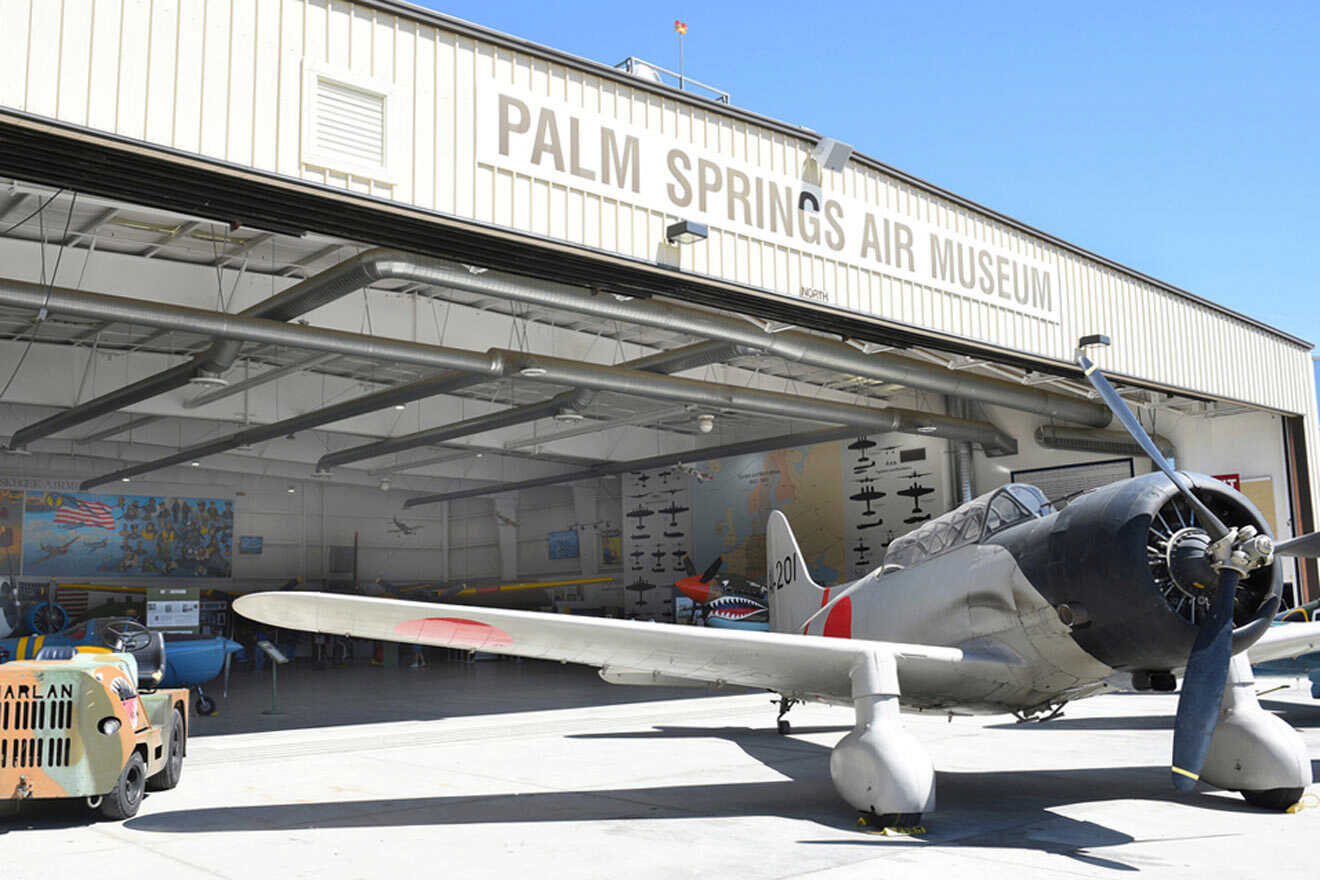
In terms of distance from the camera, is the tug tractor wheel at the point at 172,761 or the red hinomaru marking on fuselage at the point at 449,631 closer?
the red hinomaru marking on fuselage at the point at 449,631

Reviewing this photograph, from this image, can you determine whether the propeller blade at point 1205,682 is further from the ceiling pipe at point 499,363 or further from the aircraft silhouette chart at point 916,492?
the aircraft silhouette chart at point 916,492

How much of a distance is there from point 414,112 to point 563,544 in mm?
28874

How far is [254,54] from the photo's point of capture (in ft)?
26.6

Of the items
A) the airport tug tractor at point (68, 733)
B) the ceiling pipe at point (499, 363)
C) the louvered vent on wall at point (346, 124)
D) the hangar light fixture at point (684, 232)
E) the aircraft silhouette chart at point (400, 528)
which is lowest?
the airport tug tractor at point (68, 733)

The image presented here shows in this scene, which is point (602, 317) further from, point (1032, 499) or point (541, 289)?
point (1032, 499)

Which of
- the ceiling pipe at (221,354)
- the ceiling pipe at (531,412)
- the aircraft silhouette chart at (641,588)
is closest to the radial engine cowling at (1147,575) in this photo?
the ceiling pipe at (221,354)

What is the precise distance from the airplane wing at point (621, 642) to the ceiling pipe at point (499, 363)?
7.51m

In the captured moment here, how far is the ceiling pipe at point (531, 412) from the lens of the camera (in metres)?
16.3

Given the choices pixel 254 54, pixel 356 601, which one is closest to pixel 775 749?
pixel 356 601

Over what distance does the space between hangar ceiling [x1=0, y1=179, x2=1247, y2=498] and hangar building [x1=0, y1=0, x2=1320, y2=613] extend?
70mm

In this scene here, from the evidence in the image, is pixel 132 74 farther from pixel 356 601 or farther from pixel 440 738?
pixel 440 738

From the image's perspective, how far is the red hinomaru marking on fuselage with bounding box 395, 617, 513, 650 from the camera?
6391 millimetres

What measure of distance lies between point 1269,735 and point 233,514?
118 feet

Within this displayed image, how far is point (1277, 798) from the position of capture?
673 cm
